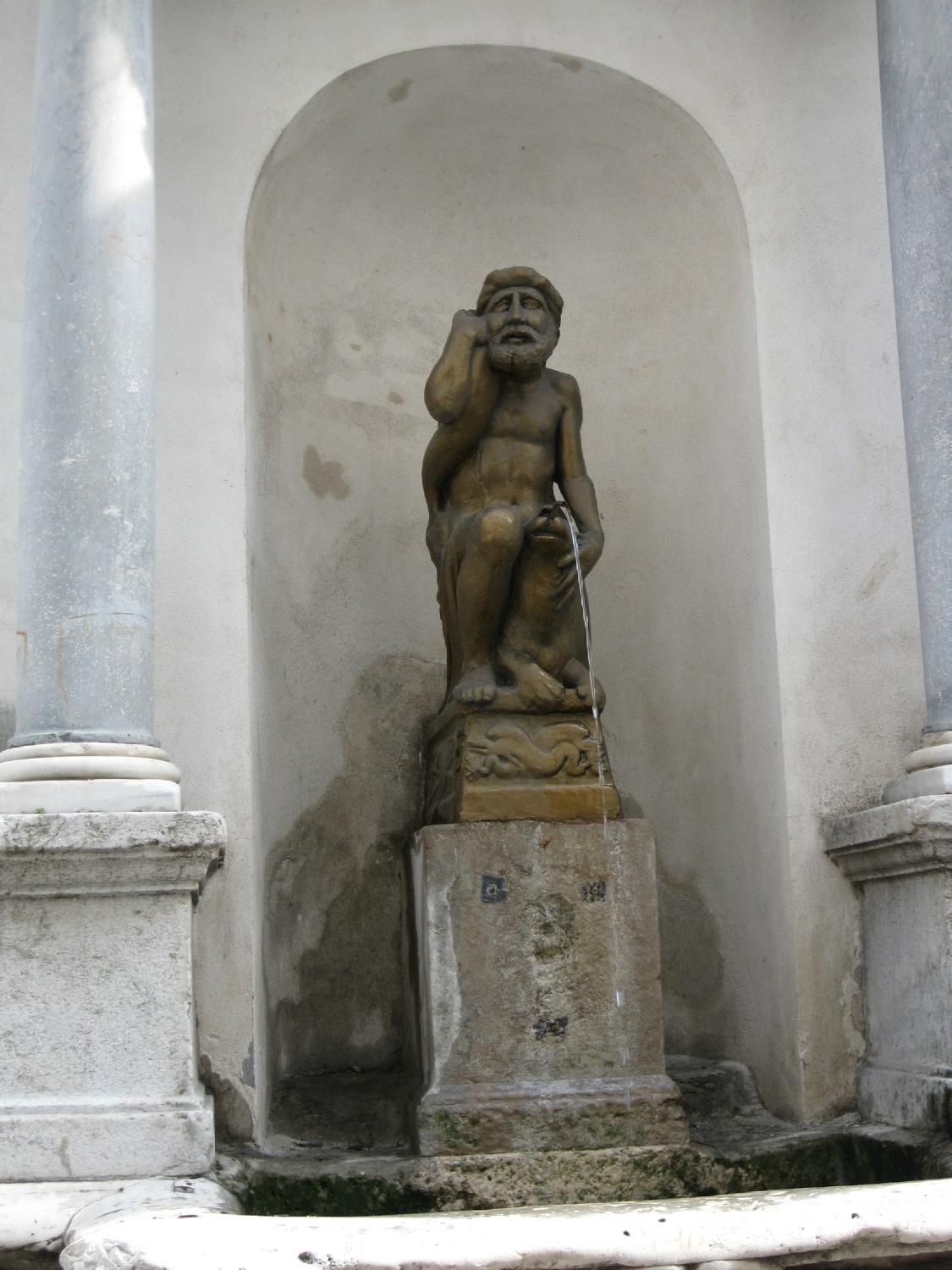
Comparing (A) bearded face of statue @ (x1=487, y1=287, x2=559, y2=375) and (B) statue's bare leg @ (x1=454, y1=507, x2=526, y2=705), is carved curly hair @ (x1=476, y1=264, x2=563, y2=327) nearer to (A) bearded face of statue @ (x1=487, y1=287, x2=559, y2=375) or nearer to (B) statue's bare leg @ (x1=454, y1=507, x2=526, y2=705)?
(A) bearded face of statue @ (x1=487, y1=287, x2=559, y2=375)

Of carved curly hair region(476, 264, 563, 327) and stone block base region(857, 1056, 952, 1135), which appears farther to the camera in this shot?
carved curly hair region(476, 264, 563, 327)

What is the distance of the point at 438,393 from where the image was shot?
5.30 meters

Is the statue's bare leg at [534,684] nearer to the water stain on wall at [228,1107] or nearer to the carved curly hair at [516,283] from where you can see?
the carved curly hair at [516,283]

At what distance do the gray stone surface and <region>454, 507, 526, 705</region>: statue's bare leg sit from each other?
1058 millimetres

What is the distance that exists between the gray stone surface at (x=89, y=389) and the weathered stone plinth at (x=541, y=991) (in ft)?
3.75

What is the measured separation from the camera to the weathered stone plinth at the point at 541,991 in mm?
4594

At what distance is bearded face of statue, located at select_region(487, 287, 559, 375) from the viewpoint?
208 inches

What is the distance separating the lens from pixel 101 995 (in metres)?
4.15

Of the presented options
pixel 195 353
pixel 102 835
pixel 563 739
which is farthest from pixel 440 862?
pixel 195 353

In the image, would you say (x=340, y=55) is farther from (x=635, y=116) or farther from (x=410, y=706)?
(x=410, y=706)

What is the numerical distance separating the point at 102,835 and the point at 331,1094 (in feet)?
6.22

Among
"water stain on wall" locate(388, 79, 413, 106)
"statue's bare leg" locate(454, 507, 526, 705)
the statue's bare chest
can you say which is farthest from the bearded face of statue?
"water stain on wall" locate(388, 79, 413, 106)

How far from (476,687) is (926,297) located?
2.10m

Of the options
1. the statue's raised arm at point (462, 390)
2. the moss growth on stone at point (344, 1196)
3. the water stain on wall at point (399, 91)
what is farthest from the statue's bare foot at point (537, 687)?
the water stain on wall at point (399, 91)
